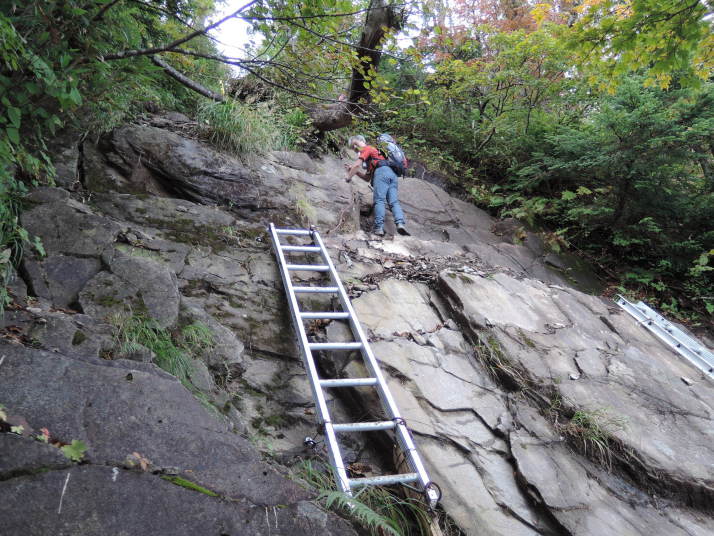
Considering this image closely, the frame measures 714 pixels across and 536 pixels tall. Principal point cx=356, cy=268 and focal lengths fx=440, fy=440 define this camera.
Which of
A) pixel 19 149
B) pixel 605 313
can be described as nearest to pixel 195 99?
pixel 19 149

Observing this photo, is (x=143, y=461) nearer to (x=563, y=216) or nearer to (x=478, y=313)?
(x=478, y=313)

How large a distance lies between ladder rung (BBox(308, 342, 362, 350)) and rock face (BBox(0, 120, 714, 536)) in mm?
163

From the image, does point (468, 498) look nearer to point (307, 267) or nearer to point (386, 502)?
point (386, 502)

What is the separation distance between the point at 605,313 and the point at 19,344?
20.6 ft

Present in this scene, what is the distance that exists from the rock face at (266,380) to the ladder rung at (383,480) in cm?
33

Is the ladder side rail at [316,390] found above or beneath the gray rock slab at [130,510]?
beneath

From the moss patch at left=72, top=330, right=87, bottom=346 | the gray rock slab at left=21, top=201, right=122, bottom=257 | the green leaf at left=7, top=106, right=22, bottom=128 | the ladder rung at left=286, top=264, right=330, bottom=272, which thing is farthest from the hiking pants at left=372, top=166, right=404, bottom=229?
the green leaf at left=7, top=106, right=22, bottom=128

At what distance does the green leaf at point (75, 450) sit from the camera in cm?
187

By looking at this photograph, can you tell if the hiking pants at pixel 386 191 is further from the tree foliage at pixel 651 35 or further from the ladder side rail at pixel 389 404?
the tree foliage at pixel 651 35

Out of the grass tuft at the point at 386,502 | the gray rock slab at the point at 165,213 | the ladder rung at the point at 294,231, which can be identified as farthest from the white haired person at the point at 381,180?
the grass tuft at the point at 386,502

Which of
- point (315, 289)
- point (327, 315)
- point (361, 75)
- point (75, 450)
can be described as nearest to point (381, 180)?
point (361, 75)

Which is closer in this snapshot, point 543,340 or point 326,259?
point 543,340

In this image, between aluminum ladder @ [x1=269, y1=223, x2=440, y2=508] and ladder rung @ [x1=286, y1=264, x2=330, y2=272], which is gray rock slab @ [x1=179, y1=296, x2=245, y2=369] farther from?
ladder rung @ [x1=286, y1=264, x2=330, y2=272]

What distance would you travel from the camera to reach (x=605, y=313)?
5930mm
